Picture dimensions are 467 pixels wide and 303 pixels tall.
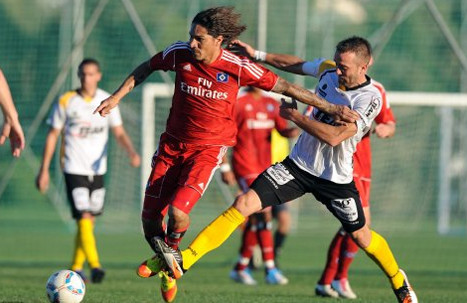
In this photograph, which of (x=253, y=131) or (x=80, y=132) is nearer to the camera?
(x=80, y=132)

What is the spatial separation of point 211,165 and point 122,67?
1349 centimetres

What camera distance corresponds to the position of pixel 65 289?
7.76m

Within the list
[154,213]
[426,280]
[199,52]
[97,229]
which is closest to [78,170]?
[154,213]

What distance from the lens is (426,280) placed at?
1205 cm

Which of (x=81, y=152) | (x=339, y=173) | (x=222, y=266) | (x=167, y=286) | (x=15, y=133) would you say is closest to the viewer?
(x=15, y=133)

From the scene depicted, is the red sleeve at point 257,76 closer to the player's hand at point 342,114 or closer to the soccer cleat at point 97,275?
the player's hand at point 342,114

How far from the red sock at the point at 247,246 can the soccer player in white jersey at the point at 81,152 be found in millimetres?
1722

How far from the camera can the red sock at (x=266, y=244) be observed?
Result: 11539mm

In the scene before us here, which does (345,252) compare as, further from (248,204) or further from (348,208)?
(248,204)

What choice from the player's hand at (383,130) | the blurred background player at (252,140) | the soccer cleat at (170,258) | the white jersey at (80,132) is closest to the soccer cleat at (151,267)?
the soccer cleat at (170,258)

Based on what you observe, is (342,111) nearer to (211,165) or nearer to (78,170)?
(211,165)

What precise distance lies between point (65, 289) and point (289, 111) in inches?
89.9

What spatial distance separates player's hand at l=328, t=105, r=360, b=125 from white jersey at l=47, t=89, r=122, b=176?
3.97 meters

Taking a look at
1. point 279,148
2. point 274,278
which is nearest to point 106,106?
point 274,278
